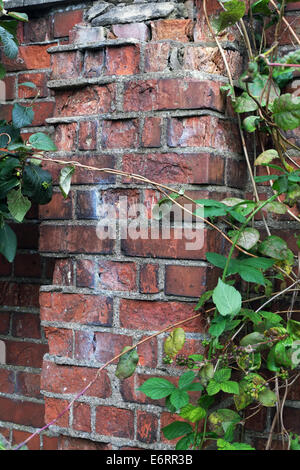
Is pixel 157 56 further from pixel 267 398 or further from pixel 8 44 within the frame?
pixel 267 398

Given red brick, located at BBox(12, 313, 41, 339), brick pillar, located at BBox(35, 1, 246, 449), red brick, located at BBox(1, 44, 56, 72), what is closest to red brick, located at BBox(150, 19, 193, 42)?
brick pillar, located at BBox(35, 1, 246, 449)

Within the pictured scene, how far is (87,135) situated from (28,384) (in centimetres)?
81

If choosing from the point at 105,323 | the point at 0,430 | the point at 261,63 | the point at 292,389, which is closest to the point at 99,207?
the point at 105,323

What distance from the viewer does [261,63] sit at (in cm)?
146

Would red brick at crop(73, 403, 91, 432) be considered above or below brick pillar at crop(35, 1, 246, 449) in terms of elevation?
below

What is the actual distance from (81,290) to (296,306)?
1.81 ft

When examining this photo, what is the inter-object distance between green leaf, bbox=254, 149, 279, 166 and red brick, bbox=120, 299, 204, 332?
1.26ft

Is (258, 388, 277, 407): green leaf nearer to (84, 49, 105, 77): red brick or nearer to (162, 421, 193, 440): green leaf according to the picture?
(162, 421, 193, 440): green leaf

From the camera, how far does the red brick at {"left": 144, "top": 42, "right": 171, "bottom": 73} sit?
1.45 m

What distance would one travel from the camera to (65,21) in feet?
5.64

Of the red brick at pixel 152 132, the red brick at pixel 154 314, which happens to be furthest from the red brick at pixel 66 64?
the red brick at pixel 154 314

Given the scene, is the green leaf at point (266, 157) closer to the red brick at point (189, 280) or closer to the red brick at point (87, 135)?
the red brick at point (189, 280)

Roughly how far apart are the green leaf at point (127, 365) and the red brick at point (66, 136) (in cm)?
58
